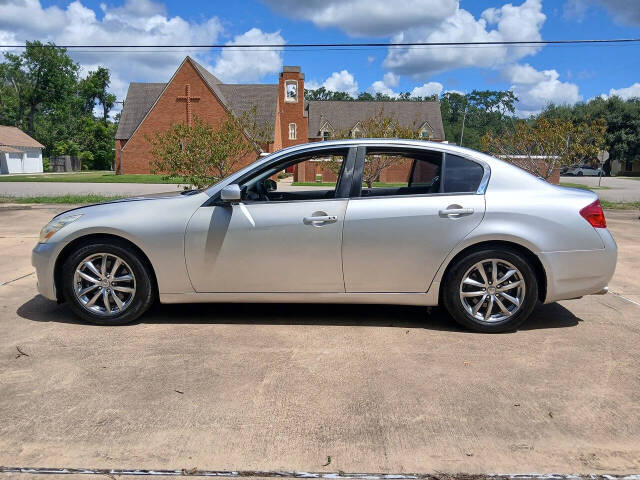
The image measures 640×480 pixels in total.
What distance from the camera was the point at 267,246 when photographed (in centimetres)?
470

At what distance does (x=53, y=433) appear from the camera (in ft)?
9.87

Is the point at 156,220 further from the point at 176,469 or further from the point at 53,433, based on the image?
the point at 176,469

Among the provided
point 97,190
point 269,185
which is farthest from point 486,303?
point 97,190

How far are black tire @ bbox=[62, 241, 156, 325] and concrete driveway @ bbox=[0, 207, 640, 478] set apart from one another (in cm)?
12

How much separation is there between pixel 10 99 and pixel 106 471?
8620cm

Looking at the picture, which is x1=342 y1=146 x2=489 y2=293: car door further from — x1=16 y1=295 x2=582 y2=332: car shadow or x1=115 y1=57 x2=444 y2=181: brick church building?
x1=115 y1=57 x2=444 y2=181: brick church building

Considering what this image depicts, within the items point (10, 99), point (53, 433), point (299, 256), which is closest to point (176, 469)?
point (53, 433)

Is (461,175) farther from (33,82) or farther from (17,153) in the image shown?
(33,82)

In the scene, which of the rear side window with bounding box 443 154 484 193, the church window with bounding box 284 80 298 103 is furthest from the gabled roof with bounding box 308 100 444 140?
the rear side window with bounding box 443 154 484 193

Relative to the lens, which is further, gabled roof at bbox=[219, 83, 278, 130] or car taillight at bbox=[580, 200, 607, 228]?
gabled roof at bbox=[219, 83, 278, 130]

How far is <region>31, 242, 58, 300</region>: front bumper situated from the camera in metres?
4.83

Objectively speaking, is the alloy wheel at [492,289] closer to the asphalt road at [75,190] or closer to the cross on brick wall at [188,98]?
the asphalt road at [75,190]

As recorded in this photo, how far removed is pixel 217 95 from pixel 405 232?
4534cm

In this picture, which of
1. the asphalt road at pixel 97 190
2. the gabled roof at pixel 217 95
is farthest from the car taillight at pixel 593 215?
the gabled roof at pixel 217 95
